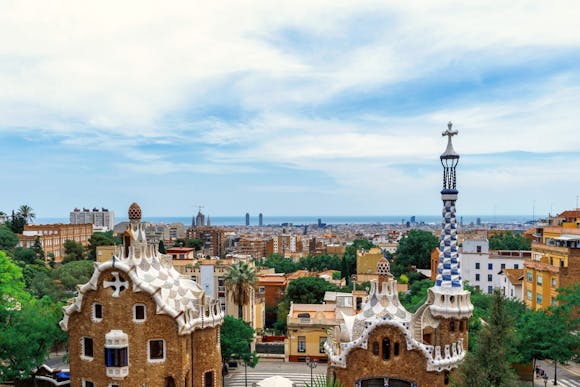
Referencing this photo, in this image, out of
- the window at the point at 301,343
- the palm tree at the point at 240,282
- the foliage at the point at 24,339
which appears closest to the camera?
the foliage at the point at 24,339

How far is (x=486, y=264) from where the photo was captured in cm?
8062

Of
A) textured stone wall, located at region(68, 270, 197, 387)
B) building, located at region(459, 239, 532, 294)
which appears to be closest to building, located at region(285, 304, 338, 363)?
textured stone wall, located at region(68, 270, 197, 387)

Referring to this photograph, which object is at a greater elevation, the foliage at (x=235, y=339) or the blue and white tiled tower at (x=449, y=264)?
the blue and white tiled tower at (x=449, y=264)

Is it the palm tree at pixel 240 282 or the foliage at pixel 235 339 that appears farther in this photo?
the palm tree at pixel 240 282

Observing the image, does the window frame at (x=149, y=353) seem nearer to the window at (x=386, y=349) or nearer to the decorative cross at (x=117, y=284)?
the decorative cross at (x=117, y=284)

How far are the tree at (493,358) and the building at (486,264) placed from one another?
61980 millimetres

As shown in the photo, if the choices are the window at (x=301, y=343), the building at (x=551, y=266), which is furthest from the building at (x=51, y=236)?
the building at (x=551, y=266)

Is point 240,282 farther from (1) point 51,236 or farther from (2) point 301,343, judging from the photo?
(1) point 51,236

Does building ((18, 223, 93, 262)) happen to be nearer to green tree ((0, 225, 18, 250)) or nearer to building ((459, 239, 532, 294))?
green tree ((0, 225, 18, 250))

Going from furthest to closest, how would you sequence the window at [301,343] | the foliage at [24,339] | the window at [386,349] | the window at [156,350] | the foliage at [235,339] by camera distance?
the window at [301,343], the foliage at [235,339], the foliage at [24,339], the window at [156,350], the window at [386,349]

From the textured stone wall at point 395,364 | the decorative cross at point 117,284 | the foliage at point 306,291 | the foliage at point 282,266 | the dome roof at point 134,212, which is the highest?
the dome roof at point 134,212

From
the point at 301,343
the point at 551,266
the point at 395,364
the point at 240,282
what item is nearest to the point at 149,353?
the point at 395,364

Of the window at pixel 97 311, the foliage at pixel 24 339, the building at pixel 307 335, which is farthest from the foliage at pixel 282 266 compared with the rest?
the window at pixel 97 311

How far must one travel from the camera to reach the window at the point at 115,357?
28516 mm
